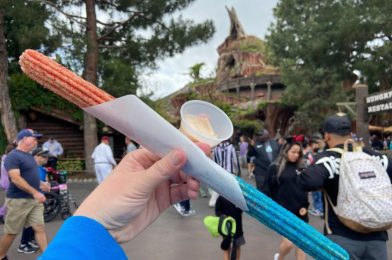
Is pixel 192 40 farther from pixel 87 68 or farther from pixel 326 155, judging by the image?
pixel 326 155

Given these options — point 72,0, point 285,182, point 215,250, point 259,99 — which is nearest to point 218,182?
point 285,182

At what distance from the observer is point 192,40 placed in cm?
1481

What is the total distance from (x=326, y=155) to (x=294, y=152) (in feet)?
6.66

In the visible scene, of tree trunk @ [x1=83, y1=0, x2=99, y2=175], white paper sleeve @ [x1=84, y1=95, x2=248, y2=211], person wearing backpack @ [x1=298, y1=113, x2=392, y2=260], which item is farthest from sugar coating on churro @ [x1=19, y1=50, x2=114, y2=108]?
tree trunk @ [x1=83, y1=0, x2=99, y2=175]

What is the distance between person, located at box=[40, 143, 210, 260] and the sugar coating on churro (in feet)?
0.93

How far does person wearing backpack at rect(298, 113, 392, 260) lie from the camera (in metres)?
2.47

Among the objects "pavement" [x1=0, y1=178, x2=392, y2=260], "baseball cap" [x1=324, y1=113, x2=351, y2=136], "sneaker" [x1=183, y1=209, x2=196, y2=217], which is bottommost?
"sneaker" [x1=183, y1=209, x2=196, y2=217]

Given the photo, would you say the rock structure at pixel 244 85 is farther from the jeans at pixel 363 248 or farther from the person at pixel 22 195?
the jeans at pixel 363 248

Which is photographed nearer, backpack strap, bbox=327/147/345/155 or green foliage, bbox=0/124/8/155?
backpack strap, bbox=327/147/345/155

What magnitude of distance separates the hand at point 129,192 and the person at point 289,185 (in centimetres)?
341

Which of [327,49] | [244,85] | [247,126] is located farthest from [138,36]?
[244,85]

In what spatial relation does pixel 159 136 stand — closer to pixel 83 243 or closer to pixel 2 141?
pixel 83 243

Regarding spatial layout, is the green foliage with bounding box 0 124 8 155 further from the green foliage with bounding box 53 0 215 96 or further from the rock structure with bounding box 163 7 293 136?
the rock structure with bounding box 163 7 293 136

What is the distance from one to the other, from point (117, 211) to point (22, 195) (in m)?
4.18
